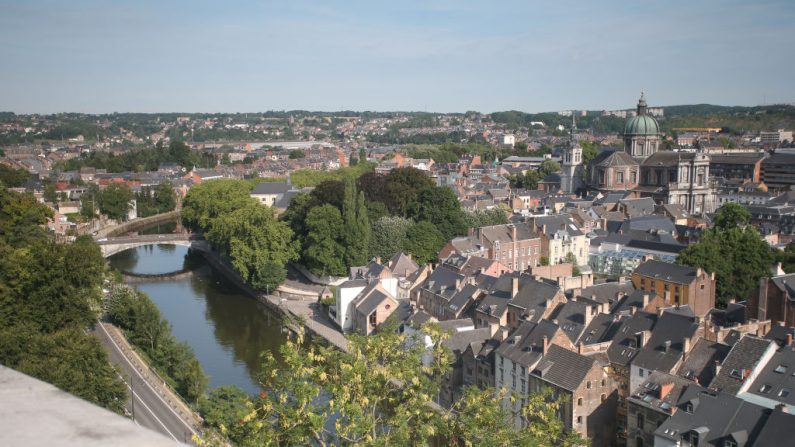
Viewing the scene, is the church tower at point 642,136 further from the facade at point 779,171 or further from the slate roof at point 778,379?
the slate roof at point 778,379

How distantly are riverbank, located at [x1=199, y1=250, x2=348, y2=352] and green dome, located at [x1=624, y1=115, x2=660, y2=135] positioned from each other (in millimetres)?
44076

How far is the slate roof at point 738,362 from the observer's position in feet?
67.6

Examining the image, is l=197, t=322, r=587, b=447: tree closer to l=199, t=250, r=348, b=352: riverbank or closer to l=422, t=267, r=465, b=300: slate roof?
l=199, t=250, r=348, b=352: riverbank

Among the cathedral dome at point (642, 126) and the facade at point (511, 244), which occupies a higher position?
the cathedral dome at point (642, 126)

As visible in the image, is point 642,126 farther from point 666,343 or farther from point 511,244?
point 666,343

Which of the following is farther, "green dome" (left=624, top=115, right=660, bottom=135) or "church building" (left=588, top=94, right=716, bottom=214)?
"green dome" (left=624, top=115, right=660, bottom=135)

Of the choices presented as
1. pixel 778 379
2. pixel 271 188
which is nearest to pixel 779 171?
pixel 271 188

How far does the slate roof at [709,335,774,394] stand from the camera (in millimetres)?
20609

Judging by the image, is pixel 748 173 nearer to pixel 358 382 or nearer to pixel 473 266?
pixel 473 266

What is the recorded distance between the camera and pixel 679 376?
Result: 21719 millimetres

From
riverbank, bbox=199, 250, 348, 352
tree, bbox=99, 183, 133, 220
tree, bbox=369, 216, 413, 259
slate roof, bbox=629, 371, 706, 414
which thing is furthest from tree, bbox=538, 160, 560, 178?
slate roof, bbox=629, 371, 706, 414

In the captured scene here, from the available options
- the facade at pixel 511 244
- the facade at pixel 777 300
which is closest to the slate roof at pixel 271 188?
the facade at pixel 511 244

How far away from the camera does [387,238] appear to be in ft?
145

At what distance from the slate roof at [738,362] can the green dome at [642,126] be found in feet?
182
